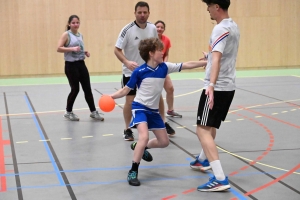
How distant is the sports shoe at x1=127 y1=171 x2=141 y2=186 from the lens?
543 centimetres

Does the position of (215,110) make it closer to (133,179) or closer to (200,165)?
(200,165)

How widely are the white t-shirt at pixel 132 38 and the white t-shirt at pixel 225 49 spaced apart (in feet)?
8.01

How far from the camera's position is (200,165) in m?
5.96

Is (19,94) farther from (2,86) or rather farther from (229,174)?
(229,174)

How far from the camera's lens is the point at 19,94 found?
12.5m

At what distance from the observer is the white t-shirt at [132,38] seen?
24.8 feet

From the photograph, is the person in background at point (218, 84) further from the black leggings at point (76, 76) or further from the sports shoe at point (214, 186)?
the black leggings at point (76, 76)

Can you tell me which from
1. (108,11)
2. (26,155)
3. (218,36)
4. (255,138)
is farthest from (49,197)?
(108,11)

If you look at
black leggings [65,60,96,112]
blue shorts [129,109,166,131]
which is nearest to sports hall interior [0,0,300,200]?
black leggings [65,60,96,112]

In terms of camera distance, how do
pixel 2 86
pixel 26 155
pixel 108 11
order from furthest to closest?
pixel 108 11 < pixel 2 86 < pixel 26 155

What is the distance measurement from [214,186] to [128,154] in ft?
6.21

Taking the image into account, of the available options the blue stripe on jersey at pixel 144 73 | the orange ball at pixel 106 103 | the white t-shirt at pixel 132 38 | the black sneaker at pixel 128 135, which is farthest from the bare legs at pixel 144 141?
the white t-shirt at pixel 132 38

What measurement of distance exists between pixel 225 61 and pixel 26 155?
3025 mm

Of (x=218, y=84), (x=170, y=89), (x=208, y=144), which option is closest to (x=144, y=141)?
(x=208, y=144)
